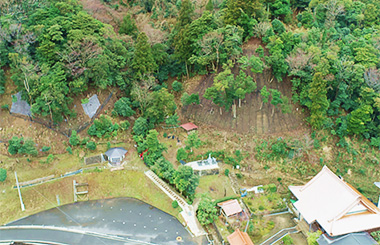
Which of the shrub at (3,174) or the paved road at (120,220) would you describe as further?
the shrub at (3,174)

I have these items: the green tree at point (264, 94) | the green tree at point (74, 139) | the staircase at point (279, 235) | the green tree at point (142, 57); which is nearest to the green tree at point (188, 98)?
the green tree at point (142, 57)

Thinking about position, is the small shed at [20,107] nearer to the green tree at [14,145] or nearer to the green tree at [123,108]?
the green tree at [14,145]

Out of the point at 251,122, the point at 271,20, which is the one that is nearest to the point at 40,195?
the point at 251,122

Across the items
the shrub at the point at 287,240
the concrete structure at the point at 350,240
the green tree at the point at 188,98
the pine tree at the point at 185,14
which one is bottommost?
the shrub at the point at 287,240

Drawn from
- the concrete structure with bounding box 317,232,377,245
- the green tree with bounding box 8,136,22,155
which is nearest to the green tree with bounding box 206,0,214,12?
the green tree with bounding box 8,136,22,155

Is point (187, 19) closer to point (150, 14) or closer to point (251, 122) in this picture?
point (150, 14)

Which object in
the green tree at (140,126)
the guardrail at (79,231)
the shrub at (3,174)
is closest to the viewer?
the guardrail at (79,231)
